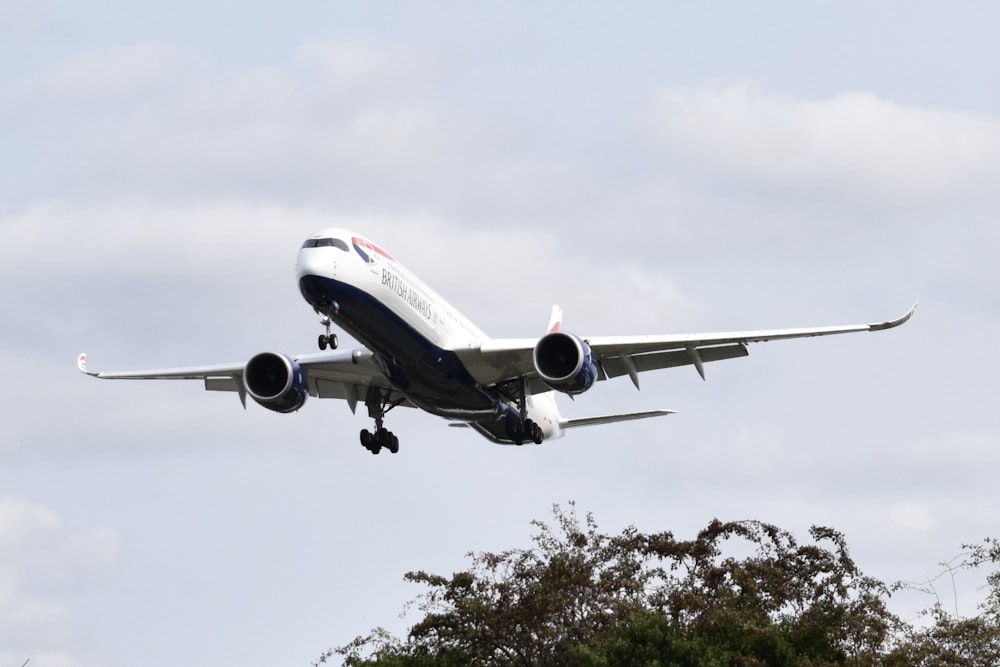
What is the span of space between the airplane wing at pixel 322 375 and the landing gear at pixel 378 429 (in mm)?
215

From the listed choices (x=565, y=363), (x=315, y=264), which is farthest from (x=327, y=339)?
(x=565, y=363)

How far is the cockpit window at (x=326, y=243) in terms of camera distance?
3738 cm

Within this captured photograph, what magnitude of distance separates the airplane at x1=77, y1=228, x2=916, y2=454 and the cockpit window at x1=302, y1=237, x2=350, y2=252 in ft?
0.13

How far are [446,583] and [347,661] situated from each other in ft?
10.5

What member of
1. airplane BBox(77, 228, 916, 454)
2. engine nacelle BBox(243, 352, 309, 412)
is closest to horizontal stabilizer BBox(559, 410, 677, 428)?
airplane BBox(77, 228, 916, 454)

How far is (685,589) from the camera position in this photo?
41.5 m

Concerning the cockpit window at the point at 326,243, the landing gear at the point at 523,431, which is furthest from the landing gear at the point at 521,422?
the cockpit window at the point at 326,243

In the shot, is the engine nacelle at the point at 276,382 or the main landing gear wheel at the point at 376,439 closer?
the engine nacelle at the point at 276,382

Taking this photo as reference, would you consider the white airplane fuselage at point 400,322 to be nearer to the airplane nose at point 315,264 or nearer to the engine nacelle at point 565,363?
the airplane nose at point 315,264

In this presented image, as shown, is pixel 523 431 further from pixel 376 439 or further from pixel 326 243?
pixel 326 243

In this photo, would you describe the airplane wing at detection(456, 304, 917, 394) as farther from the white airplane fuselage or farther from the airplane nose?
the airplane nose

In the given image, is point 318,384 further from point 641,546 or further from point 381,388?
point 641,546

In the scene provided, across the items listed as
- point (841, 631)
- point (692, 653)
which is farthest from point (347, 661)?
point (841, 631)

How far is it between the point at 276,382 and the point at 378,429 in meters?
4.45
